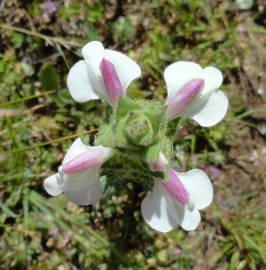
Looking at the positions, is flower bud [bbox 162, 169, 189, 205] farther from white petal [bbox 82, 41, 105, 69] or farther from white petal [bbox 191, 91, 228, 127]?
white petal [bbox 82, 41, 105, 69]

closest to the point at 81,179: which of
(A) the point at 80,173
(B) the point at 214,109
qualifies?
(A) the point at 80,173

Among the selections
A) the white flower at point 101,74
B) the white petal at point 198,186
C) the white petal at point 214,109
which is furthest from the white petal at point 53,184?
the white petal at point 214,109

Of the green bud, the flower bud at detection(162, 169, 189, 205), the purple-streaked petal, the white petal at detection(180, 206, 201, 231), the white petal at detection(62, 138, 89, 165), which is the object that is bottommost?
the white petal at detection(180, 206, 201, 231)

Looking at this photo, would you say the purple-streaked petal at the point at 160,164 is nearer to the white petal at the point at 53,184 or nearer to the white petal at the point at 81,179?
the white petal at the point at 81,179

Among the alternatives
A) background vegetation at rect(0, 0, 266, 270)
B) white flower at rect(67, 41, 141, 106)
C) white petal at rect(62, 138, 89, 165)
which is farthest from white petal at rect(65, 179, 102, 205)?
background vegetation at rect(0, 0, 266, 270)

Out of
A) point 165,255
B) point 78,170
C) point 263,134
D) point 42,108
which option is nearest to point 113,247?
point 165,255

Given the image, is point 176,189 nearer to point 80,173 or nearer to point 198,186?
point 198,186

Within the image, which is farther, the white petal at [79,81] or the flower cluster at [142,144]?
the white petal at [79,81]

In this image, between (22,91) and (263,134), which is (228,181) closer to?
(263,134)
